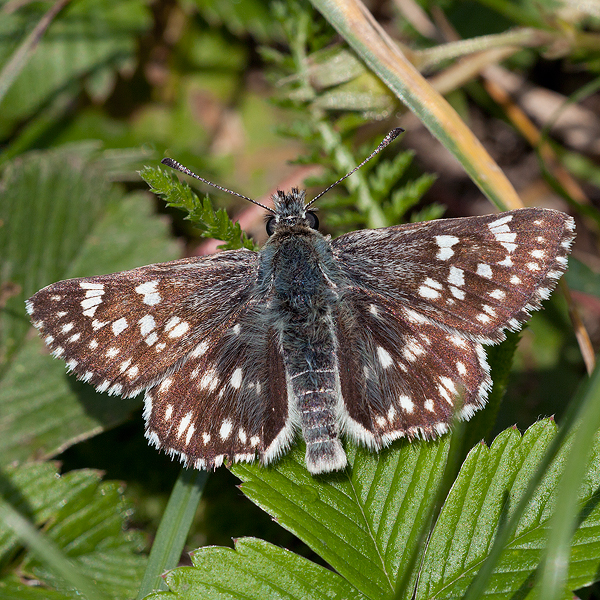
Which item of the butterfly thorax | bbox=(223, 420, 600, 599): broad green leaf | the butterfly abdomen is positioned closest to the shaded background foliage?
the butterfly thorax

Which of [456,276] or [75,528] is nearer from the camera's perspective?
[456,276]

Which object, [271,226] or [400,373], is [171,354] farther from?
[400,373]

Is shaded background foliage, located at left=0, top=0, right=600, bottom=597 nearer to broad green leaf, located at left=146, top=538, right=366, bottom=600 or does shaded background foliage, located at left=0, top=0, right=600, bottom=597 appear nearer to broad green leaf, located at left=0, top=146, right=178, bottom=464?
broad green leaf, located at left=0, top=146, right=178, bottom=464

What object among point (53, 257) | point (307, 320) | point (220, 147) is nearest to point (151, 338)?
point (307, 320)

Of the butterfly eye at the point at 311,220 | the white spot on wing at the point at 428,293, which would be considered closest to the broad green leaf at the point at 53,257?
the butterfly eye at the point at 311,220

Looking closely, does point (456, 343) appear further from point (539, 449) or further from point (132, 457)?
point (132, 457)
